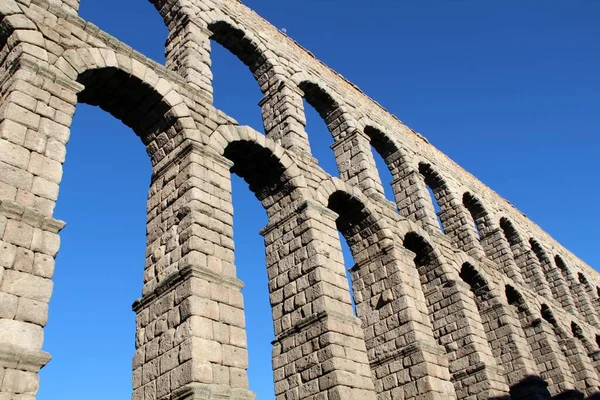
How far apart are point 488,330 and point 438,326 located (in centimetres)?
273


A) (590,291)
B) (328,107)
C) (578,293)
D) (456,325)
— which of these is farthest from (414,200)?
(590,291)

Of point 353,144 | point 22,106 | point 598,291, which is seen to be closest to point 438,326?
point 353,144

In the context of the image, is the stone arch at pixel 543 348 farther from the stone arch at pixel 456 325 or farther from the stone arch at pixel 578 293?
the stone arch at pixel 578 293

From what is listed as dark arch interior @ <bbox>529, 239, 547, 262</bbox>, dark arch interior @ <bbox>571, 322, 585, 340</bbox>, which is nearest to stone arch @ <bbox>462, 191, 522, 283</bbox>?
dark arch interior @ <bbox>571, 322, 585, 340</bbox>

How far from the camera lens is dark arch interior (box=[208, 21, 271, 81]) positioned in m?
13.8

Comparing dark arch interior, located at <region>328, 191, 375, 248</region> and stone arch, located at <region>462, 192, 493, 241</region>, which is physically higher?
stone arch, located at <region>462, 192, 493, 241</region>

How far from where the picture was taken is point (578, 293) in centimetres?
2512

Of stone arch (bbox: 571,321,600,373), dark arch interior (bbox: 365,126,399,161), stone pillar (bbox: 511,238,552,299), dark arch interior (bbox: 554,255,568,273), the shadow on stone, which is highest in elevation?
dark arch interior (bbox: 365,126,399,161)

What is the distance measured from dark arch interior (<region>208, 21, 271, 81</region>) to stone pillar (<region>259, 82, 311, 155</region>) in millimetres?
789

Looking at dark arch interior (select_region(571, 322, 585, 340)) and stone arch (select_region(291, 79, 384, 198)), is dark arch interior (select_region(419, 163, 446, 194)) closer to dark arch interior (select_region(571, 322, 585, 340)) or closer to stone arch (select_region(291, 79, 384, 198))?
stone arch (select_region(291, 79, 384, 198))

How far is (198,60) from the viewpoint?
11.3 metres

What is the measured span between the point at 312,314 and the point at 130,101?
16.4ft

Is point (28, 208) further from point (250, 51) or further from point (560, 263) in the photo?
point (560, 263)

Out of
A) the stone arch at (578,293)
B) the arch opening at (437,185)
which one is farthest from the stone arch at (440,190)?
the stone arch at (578,293)
